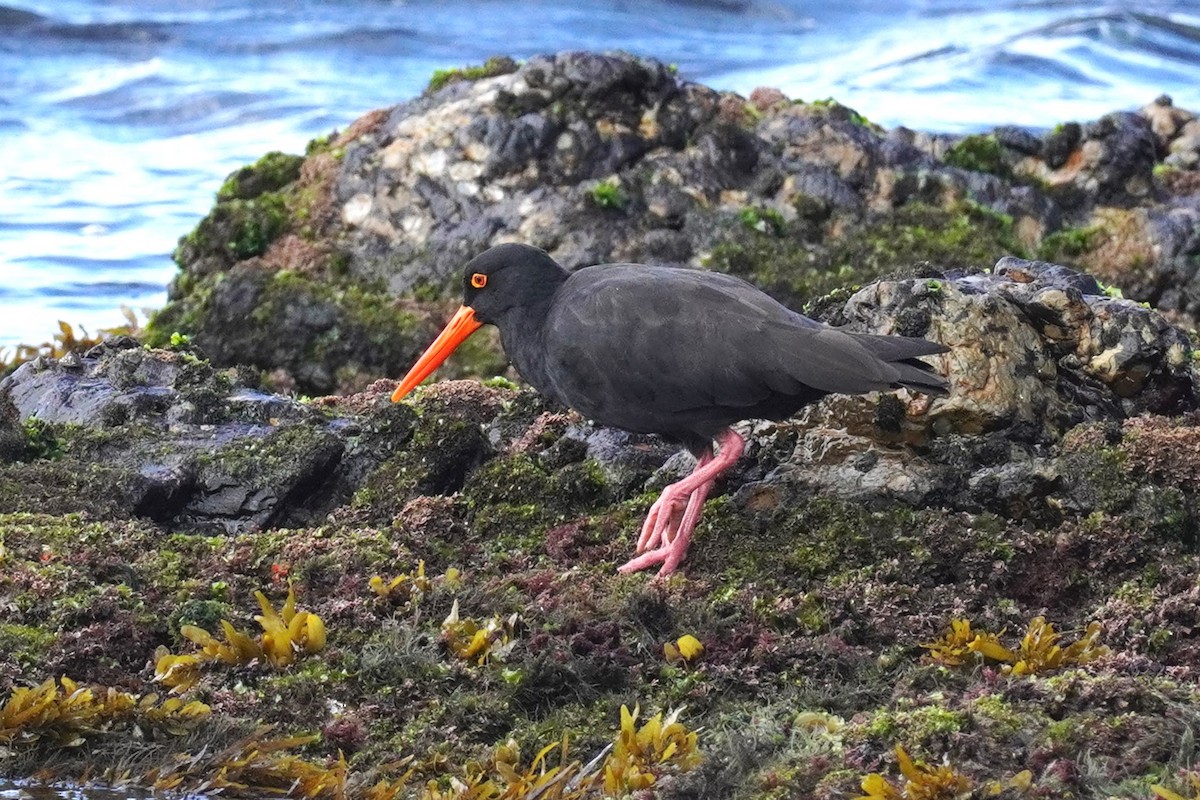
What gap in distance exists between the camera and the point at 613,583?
625cm

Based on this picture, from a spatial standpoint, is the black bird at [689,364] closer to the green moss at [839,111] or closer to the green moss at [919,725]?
the green moss at [919,725]

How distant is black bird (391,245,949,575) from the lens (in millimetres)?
6441

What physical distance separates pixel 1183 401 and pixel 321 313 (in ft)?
21.1

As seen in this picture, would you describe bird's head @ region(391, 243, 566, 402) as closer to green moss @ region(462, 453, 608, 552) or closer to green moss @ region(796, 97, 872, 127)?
green moss @ region(462, 453, 608, 552)

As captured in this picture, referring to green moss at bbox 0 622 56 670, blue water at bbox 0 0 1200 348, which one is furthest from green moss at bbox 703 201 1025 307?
blue water at bbox 0 0 1200 348

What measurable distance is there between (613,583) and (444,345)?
1.83 meters

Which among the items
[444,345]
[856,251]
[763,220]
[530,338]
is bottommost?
[856,251]

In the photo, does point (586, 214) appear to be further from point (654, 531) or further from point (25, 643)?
point (25, 643)

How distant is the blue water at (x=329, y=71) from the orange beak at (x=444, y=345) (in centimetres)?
876

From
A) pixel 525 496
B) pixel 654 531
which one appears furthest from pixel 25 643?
pixel 654 531

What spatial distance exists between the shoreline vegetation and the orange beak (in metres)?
0.18

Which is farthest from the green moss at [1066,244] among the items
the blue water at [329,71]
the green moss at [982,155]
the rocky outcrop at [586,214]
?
the blue water at [329,71]

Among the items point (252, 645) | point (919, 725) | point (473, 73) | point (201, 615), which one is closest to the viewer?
point (919, 725)

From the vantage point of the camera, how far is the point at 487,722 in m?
5.29
